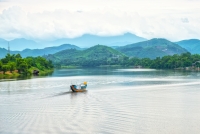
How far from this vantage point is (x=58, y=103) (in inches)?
1020

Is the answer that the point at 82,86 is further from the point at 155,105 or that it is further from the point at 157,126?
the point at 157,126

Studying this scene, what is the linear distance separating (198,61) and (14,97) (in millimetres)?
74384

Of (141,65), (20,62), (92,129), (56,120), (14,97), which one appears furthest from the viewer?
(141,65)

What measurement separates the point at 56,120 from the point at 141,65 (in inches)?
4074

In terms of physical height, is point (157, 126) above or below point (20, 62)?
below

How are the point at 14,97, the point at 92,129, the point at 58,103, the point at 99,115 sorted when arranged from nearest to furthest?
1. the point at 92,129
2. the point at 99,115
3. the point at 58,103
4. the point at 14,97

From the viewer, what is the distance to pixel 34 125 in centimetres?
1814

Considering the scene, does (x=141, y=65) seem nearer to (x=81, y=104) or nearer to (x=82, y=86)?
(x=82, y=86)

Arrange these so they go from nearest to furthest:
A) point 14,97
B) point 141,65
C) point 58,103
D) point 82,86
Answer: point 58,103 < point 14,97 < point 82,86 < point 141,65

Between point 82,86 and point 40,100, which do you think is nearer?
point 40,100

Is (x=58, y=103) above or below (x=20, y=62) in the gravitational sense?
below

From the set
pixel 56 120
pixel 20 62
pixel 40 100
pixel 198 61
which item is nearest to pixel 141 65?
pixel 198 61

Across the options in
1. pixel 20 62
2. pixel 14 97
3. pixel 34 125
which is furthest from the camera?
pixel 20 62

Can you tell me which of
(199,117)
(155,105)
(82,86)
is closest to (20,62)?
(82,86)
